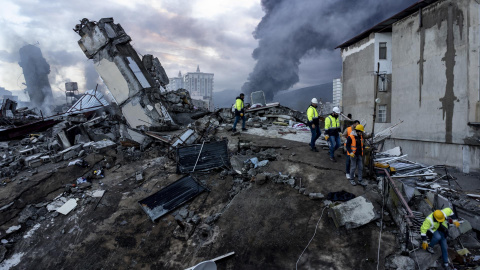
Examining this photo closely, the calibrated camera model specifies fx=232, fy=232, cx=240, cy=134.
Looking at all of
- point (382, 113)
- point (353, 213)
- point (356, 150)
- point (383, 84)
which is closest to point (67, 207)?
point (353, 213)

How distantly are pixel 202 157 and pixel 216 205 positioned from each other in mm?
1880

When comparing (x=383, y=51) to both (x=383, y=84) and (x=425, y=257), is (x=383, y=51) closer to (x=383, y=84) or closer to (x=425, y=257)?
(x=383, y=84)

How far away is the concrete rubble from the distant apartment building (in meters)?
4.63

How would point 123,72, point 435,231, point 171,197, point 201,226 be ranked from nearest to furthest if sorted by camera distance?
point 435,231 < point 201,226 < point 171,197 < point 123,72

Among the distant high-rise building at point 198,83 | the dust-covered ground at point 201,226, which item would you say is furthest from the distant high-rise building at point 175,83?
the dust-covered ground at point 201,226

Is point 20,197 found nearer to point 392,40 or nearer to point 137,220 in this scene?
point 137,220

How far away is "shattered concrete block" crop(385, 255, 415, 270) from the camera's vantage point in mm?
3734

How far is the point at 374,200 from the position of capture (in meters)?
5.09

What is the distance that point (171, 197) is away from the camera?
5.98m

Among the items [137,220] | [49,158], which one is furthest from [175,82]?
[137,220]

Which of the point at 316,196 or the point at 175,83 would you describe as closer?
the point at 316,196

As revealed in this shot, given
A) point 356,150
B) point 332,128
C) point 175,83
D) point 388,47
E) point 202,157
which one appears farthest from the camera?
point 175,83

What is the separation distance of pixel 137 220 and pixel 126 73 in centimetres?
954

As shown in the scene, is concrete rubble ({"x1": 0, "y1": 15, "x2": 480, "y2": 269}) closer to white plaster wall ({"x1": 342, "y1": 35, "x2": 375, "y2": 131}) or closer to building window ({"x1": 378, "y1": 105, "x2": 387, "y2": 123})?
building window ({"x1": 378, "y1": 105, "x2": 387, "y2": 123})
